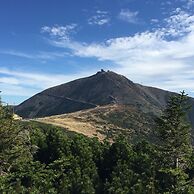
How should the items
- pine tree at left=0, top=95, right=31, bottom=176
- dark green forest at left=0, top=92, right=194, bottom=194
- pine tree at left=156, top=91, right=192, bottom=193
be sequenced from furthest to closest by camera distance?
1. pine tree at left=156, top=91, right=192, bottom=193
2. pine tree at left=0, top=95, right=31, bottom=176
3. dark green forest at left=0, top=92, right=194, bottom=194

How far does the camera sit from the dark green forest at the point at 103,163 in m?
46.1

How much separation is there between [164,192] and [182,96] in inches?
468

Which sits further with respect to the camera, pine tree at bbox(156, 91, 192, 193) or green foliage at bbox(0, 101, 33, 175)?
pine tree at bbox(156, 91, 192, 193)

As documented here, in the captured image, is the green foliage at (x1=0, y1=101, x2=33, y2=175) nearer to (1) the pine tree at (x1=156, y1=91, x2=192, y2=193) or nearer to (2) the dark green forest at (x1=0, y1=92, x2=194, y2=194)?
(2) the dark green forest at (x1=0, y1=92, x2=194, y2=194)

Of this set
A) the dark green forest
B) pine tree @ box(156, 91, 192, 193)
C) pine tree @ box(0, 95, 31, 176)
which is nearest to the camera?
the dark green forest

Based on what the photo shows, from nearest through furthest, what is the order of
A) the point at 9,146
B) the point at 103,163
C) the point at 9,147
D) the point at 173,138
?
the point at 9,146 < the point at 9,147 < the point at 173,138 < the point at 103,163

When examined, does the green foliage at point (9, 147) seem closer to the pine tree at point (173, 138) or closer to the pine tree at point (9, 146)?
the pine tree at point (9, 146)

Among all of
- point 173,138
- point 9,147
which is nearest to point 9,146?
point 9,147

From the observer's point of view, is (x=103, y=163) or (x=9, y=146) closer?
(x=9, y=146)

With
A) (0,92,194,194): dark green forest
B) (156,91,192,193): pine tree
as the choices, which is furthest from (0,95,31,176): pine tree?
(156,91,192,193): pine tree

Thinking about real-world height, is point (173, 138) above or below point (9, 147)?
above

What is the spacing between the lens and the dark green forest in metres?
46.1

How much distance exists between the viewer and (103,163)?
54.9 m

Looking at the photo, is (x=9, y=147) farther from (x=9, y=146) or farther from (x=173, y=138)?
(x=173, y=138)
